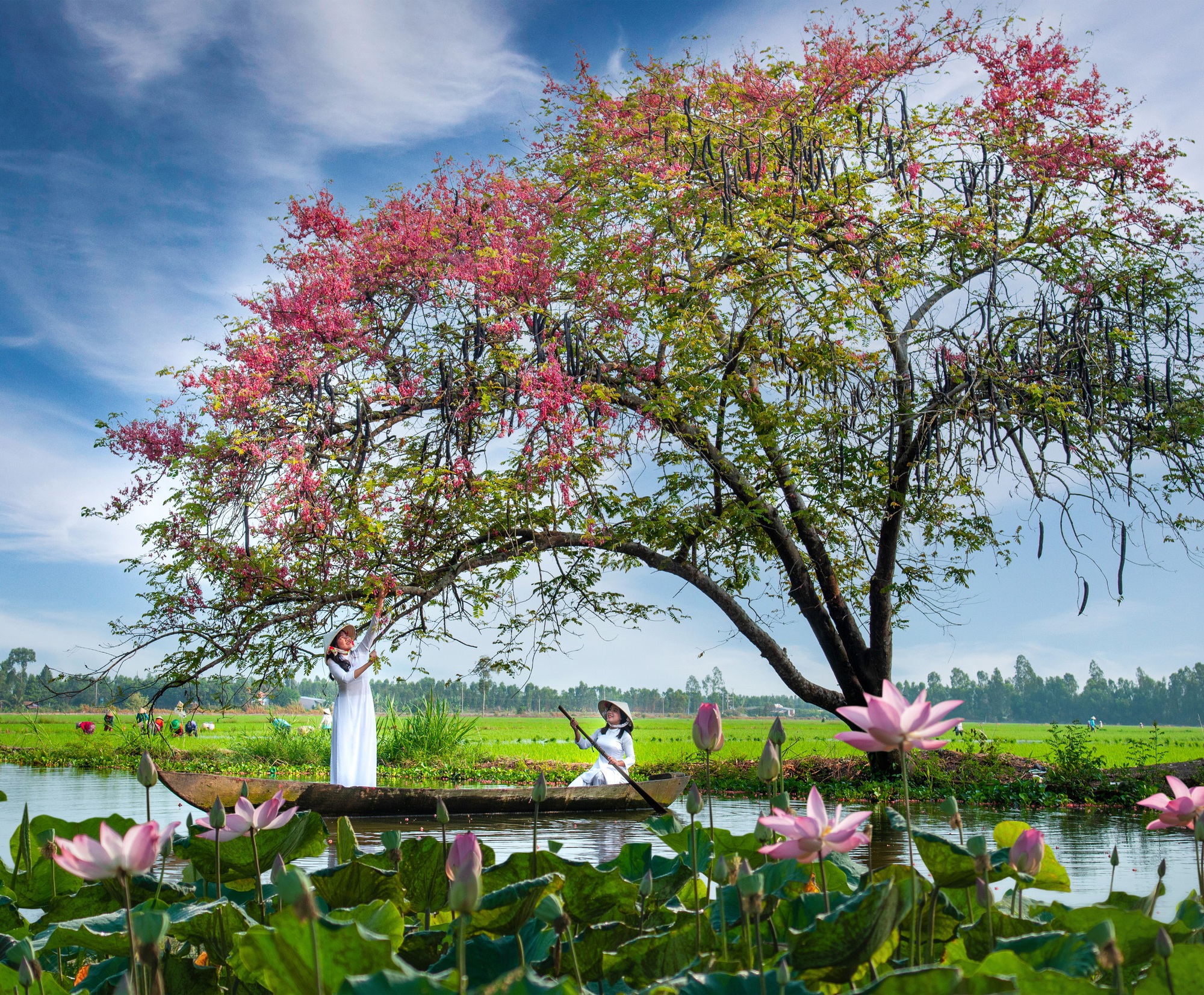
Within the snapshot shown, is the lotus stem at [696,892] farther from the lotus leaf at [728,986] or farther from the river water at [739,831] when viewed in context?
the river water at [739,831]

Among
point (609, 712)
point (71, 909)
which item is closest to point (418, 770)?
point (609, 712)

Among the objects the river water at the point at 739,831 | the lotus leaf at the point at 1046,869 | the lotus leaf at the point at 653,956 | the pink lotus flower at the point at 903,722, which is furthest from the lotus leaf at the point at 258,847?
the river water at the point at 739,831

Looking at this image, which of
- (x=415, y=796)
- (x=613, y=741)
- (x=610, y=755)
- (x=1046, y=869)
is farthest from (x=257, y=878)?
(x=613, y=741)

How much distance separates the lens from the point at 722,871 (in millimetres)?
1354

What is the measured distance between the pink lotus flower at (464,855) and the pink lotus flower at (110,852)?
1.28 ft

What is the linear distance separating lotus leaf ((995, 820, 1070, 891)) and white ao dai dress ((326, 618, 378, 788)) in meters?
8.19

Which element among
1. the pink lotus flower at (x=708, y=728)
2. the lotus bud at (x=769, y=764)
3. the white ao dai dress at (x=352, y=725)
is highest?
the pink lotus flower at (x=708, y=728)

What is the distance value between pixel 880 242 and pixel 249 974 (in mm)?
10825

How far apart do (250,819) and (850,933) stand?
40.4 inches

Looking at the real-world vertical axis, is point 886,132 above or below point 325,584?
above

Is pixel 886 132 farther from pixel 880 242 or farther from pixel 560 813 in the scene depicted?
pixel 560 813

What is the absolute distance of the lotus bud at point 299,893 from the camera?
917 millimetres

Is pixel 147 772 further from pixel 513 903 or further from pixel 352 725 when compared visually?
pixel 352 725

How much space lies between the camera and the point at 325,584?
1071 cm
